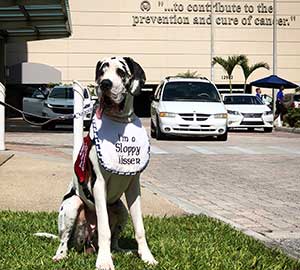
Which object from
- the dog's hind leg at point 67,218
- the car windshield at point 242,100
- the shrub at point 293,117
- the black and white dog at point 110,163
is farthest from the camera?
the car windshield at point 242,100

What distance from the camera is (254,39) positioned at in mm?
54469

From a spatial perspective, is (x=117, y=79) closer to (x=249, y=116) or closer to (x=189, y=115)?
(x=189, y=115)

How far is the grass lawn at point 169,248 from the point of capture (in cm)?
509

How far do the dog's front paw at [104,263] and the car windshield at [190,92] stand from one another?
51.8ft

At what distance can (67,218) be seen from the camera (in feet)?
16.2

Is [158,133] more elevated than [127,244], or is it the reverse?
[158,133]

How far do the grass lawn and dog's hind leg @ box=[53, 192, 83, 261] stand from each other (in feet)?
0.33

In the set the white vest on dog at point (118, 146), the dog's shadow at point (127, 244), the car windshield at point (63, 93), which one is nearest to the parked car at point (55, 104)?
the car windshield at point (63, 93)

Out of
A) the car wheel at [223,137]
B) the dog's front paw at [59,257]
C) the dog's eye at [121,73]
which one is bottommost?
the dog's front paw at [59,257]

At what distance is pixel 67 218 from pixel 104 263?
1.50 ft

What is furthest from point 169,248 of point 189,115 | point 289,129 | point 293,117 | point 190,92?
point 293,117

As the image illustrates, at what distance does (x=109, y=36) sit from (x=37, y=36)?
785 inches

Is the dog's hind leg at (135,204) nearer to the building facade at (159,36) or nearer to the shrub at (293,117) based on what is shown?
the shrub at (293,117)

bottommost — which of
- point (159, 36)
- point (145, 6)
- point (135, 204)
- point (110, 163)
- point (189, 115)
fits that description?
point (135, 204)
